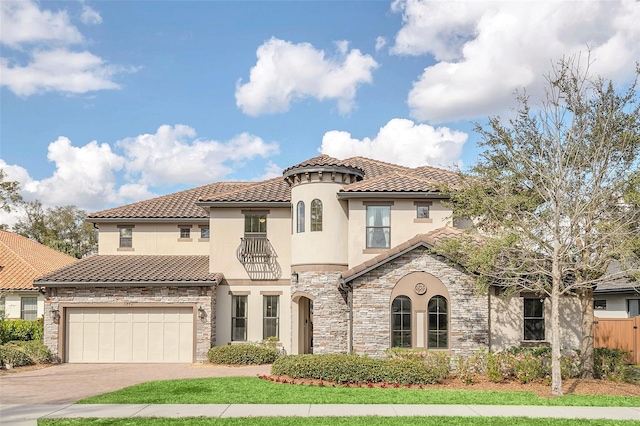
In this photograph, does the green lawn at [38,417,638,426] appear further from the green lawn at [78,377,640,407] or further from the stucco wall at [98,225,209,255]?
the stucco wall at [98,225,209,255]

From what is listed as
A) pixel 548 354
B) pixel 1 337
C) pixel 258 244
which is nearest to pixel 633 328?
pixel 548 354

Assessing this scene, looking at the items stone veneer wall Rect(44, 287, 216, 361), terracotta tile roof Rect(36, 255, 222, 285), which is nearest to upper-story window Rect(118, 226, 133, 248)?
terracotta tile roof Rect(36, 255, 222, 285)

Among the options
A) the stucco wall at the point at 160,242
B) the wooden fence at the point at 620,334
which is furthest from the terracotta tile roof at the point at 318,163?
the wooden fence at the point at 620,334

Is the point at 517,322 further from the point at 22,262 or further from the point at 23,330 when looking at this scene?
the point at 22,262

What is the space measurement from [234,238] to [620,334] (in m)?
16.8

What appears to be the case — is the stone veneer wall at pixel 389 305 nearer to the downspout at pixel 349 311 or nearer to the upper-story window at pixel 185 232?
the downspout at pixel 349 311

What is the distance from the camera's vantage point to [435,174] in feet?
82.6

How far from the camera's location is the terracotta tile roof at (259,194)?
2483cm

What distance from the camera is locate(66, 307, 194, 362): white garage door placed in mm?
23641

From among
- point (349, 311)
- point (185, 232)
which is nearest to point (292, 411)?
point (349, 311)

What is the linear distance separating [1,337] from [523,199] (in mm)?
22631

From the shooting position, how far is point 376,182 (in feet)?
75.0

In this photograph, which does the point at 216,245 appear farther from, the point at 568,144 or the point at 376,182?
the point at 568,144

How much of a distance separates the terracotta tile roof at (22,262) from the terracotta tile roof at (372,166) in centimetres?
1680
